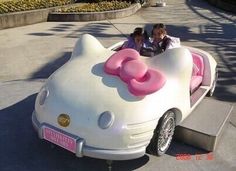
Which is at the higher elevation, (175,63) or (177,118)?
(175,63)

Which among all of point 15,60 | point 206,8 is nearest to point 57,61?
point 15,60

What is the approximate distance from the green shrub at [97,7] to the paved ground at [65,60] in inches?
24.4

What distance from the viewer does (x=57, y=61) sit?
752 cm

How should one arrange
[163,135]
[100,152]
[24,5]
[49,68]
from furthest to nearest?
[24,5]
[49,68]
[163,135]
[100,152]

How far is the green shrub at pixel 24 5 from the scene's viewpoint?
10.5m

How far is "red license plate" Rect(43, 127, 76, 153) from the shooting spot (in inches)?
145

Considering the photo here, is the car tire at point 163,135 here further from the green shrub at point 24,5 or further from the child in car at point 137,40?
the green shrub at point 24,5

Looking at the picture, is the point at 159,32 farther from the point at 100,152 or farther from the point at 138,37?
the point at 100,152

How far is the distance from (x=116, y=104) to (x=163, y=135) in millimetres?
729

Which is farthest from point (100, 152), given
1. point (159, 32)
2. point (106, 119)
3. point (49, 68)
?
point (49, 68)

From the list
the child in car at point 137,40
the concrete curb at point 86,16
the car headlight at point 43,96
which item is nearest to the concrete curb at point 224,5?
the concrete curb at point 86,16

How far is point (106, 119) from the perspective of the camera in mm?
3658

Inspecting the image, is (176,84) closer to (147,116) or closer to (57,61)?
(147,116)

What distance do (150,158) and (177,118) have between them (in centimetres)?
55
